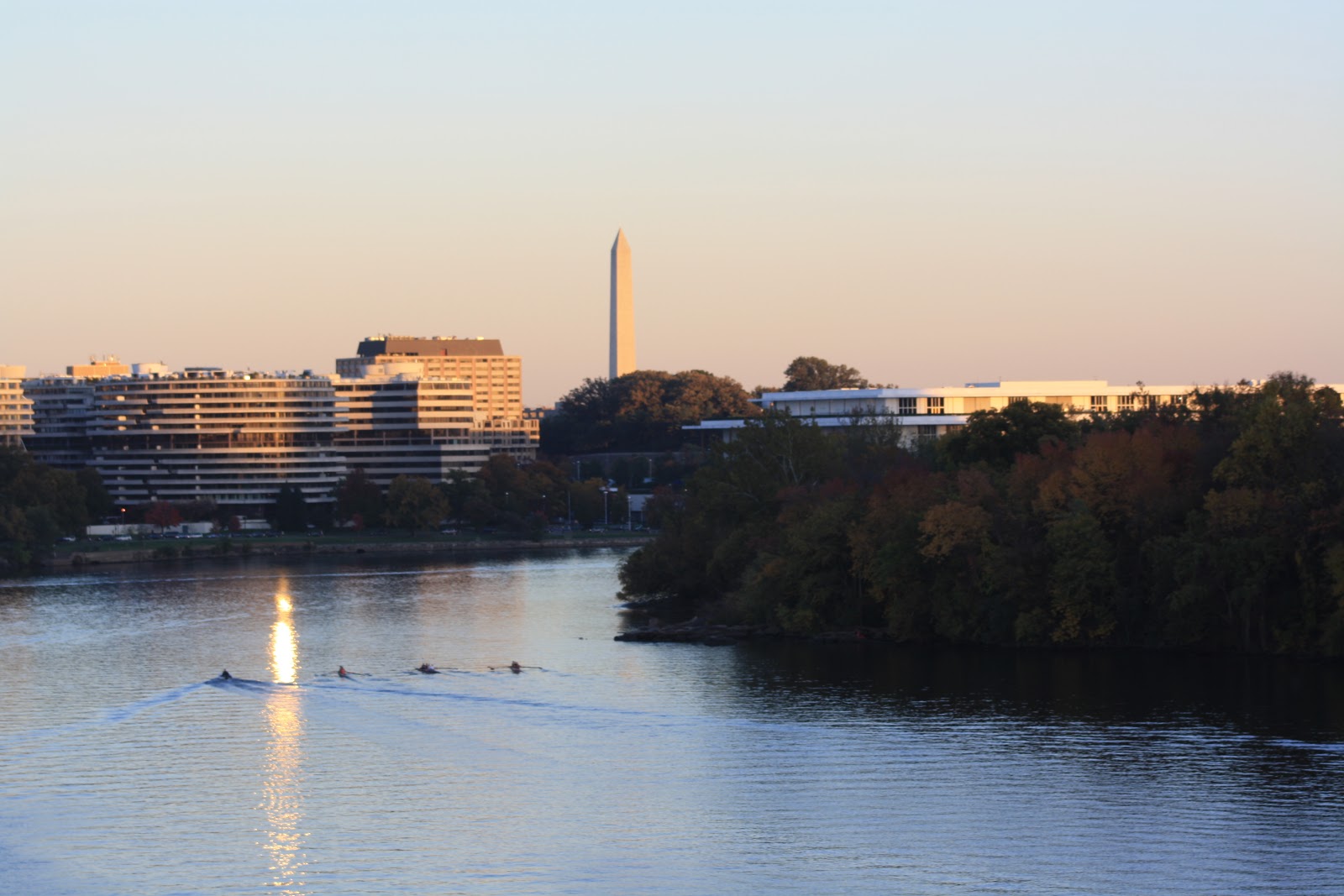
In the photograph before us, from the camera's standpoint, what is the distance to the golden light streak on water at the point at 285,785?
33469 millimetres

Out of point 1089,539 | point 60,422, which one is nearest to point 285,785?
point 1089,539

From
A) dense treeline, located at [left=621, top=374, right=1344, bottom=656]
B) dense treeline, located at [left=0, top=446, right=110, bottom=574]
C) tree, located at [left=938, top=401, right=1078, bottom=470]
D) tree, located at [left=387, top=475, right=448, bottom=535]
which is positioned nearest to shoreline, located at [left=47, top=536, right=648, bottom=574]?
dense treeline, located at [left=0, top=446, right=110, bottom=574]

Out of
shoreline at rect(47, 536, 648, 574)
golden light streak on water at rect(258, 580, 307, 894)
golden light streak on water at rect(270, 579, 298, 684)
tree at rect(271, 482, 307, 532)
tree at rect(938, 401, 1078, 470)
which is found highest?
tree at rect(938, 401, 1078, 470)

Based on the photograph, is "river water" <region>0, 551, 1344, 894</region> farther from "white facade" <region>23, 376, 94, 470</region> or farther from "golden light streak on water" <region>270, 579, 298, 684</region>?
"white facade" <region>23, 376, 94, 470</region>

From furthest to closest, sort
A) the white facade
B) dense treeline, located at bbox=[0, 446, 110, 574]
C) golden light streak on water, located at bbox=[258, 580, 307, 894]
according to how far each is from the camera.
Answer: the white facade < dense treeline, located at bbox=[0, 446, 110, 574] < golden light streak on water, located at bbox=[258, 580, 307, 894]

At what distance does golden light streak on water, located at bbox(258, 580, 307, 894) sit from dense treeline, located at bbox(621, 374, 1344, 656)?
865 inches

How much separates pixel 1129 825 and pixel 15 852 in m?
23.2

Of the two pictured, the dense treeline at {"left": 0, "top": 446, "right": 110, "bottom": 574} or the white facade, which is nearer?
the dense treeline at {"left": 0, "top": 446, "right": 110, "bottom": 574}

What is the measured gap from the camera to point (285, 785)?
133ft

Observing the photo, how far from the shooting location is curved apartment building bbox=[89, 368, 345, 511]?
174 m

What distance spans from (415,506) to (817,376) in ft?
194

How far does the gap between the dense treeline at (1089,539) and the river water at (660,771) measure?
2103 millimetres

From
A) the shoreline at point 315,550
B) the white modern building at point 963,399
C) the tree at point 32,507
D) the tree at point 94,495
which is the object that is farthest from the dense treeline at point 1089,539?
the tree at point 94,495

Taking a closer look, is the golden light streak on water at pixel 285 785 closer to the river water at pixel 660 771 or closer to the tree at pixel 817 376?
the river water at pixel 660 771
